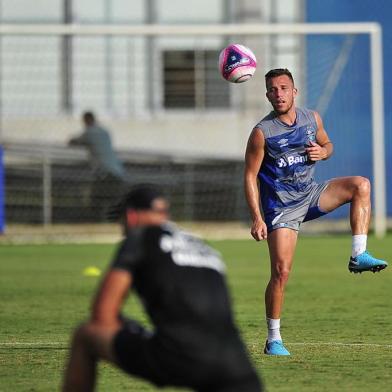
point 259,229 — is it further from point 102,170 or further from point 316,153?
point 102,170

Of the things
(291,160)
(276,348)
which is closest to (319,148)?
(291,160)

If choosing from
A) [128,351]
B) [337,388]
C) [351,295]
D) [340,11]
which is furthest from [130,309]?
[340,11]

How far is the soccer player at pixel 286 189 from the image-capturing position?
10.1 meters

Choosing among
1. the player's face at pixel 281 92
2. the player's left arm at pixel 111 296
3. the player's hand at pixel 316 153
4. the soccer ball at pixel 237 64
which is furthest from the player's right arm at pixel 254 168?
the player's left arm at pixel 111 296

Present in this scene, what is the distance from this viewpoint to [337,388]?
8500 millimetres

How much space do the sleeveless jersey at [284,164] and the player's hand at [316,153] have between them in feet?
0.19

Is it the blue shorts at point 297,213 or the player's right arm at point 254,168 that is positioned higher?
the player's right arm at point 254,168

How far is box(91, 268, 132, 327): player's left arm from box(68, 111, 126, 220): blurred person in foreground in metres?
19.1

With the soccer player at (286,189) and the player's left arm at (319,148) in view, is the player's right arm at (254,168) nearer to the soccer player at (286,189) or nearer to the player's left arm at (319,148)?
the soccer player at (286,189)

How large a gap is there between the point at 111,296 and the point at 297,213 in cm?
441

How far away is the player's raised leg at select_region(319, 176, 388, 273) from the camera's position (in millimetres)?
10172

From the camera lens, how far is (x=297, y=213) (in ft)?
33.6

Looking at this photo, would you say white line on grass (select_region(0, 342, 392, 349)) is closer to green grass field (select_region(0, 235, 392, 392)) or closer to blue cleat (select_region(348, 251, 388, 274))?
green grass field (select_region(0, 235, 392, 392))

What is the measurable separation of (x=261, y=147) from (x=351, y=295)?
5371mm
